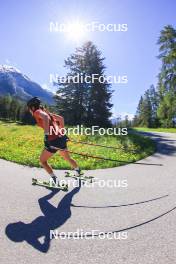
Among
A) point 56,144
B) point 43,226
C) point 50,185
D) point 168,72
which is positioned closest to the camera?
point 43,226

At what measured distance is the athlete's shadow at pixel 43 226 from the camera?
493cm

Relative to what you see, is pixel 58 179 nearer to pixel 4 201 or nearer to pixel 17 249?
pixel 4 201

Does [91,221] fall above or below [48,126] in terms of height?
below

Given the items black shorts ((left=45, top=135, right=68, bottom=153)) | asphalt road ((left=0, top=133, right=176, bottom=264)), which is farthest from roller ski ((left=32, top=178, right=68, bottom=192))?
black shorts ((left=45, top=135, right=68, bottom=153))

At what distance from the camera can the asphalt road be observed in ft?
14.8

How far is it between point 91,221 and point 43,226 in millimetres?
895

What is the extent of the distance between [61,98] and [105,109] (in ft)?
20.3

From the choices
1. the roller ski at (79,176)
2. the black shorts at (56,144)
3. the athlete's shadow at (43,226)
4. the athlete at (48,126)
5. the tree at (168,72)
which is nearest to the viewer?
the athlete's shadow at (43,226)

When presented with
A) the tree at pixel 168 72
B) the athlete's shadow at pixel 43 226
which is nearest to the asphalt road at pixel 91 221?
the athlete's shadow at pixel 43 226

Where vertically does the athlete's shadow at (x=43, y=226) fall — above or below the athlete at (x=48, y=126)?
below

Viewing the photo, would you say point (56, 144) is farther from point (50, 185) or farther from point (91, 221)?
point (91, 221)

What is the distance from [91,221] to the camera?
5789mm

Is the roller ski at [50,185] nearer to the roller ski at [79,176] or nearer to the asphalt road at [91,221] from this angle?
the asphalt road at [91,221]

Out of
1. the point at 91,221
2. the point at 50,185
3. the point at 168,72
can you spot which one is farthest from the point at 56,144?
the point at 168,72
